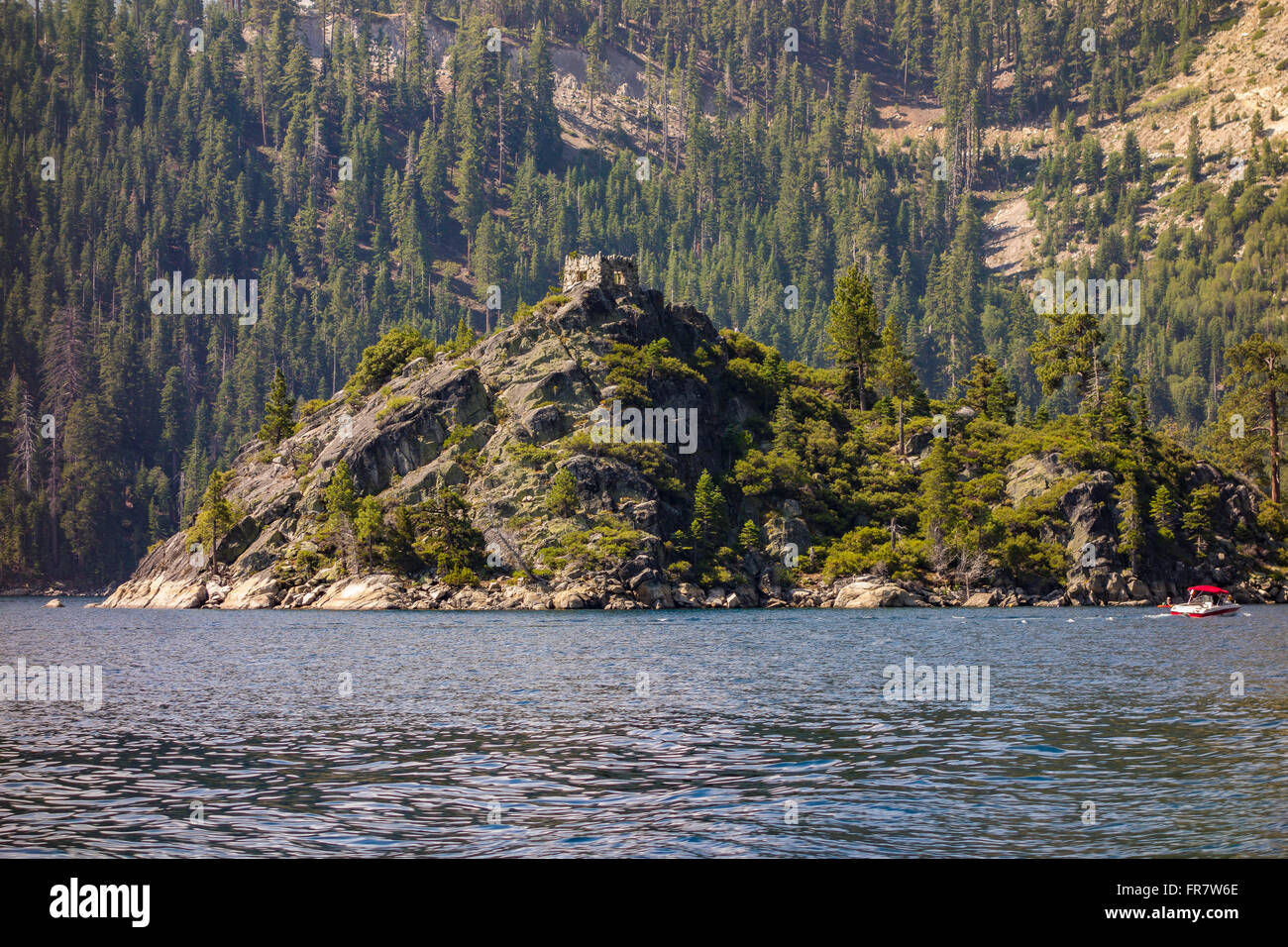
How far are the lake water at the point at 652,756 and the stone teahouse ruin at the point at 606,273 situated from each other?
344ft

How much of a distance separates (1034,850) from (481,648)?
54764 mm

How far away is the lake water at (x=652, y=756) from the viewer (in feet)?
77.7

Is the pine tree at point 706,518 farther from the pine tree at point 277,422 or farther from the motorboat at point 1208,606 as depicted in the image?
the pine tree at point 277,422

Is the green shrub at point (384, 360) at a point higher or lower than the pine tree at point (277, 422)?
higher

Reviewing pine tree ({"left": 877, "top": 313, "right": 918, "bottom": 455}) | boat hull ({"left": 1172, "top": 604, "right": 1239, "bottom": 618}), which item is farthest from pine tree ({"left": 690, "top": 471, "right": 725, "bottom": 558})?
boat hull ({"left": 1172, "top": 604, "right": 1239, "bottom": 618})

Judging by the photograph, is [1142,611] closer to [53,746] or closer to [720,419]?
[720,419]

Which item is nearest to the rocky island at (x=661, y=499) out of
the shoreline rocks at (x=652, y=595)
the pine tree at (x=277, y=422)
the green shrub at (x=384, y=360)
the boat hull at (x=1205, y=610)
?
the shoreline rocks at (x=652, y=595)

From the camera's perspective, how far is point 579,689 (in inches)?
2002

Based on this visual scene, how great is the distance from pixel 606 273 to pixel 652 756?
465ft

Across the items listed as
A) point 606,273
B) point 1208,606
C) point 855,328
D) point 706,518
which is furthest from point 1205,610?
point 606,273

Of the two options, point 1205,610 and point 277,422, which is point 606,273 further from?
point 1205,610
